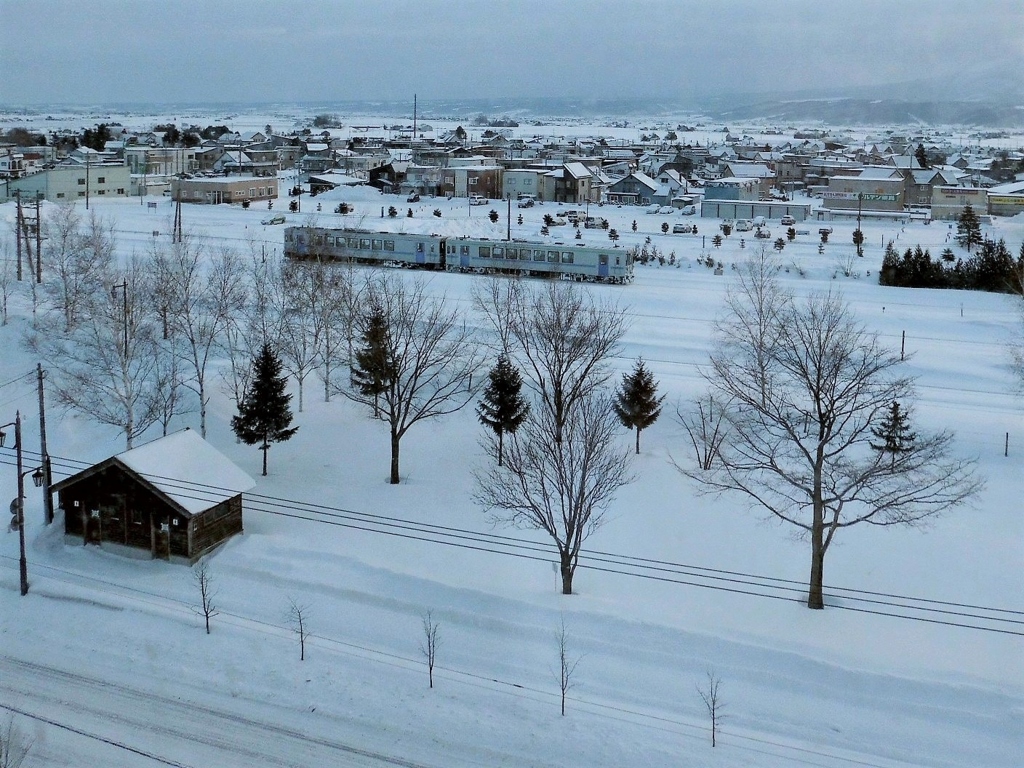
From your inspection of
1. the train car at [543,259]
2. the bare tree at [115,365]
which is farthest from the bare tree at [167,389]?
the train car at [543,259]

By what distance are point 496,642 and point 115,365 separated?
1069 centimetres

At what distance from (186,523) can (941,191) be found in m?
41.1

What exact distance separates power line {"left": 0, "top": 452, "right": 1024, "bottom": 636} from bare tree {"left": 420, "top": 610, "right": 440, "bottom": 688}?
1.51 meters

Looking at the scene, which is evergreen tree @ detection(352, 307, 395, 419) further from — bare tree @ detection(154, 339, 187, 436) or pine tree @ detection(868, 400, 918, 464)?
pine tree @ detection(868, 400, 918, 464)

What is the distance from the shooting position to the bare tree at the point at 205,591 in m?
10.0

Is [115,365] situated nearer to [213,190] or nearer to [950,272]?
[950,272]

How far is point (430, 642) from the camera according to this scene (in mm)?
9055

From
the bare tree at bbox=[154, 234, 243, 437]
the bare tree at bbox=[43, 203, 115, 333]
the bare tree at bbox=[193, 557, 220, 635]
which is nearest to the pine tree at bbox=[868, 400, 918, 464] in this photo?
the bare tree at bbox=[193, 557, 220, 635]

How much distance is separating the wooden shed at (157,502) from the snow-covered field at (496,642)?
0.91ft

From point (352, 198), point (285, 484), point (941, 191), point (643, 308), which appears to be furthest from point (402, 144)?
point (285, 484)

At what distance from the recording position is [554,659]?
9375 millimetres

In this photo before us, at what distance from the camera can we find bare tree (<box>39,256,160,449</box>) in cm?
1537

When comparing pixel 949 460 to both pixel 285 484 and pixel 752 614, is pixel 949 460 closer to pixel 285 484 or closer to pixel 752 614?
pixel 752 614

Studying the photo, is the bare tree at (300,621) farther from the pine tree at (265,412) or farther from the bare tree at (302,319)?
the bare tree at (302,319)
